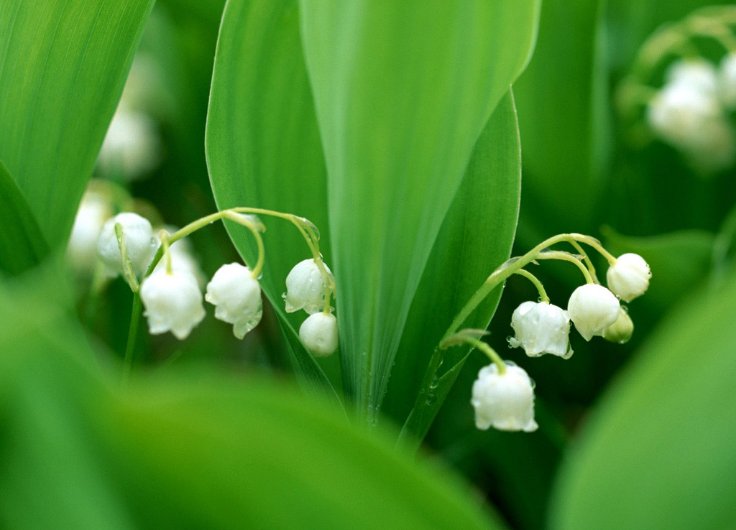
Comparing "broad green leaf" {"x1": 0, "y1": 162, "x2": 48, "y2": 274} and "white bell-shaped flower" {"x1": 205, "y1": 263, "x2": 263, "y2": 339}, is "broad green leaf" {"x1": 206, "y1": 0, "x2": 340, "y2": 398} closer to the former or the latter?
"white bell-shaped flower" {"x1": 205, "y1": 263, "x2": 263, "y2": 339}

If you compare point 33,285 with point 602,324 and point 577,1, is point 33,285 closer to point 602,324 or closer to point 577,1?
point 602,324

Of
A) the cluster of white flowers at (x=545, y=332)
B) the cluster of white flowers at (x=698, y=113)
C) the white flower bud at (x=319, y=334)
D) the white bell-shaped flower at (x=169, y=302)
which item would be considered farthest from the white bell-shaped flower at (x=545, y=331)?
the cluster of white flowers at (x=698, y=113)

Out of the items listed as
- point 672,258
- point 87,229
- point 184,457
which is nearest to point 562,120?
point 672,258

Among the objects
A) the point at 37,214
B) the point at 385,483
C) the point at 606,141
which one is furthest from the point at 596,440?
the point at 606,141

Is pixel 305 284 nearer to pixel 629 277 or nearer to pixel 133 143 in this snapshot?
pixel 629 277

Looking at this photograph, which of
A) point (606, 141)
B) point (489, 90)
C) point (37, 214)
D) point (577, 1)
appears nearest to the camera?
point (489, 90)

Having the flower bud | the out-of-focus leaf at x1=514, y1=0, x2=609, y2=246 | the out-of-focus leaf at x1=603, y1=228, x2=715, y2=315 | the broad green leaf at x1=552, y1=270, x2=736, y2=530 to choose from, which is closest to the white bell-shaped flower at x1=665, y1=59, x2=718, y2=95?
the out-of-focus leaf at x1=514, y1=0, x2=609, y2=246
